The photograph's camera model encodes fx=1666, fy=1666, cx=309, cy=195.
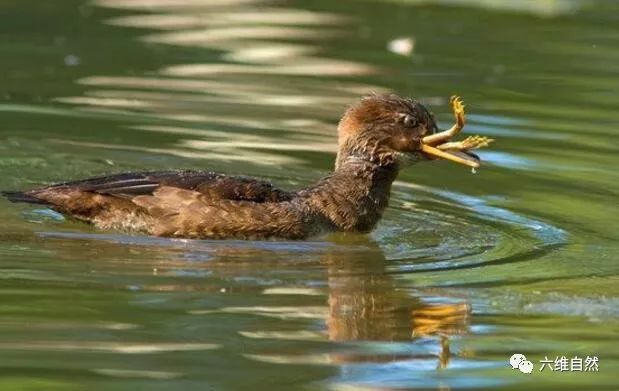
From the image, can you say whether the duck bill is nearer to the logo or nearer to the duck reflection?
the duck reflection

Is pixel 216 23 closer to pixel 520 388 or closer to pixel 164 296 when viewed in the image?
pixel 164 296

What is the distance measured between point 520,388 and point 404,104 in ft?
11.6

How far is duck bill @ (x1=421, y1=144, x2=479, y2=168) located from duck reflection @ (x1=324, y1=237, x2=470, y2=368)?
108 centimetres

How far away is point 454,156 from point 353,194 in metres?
0.67

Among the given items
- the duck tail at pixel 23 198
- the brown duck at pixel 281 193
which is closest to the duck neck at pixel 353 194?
the brown duck at pixel 281 193

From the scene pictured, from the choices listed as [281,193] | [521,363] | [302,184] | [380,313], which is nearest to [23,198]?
[281,193]

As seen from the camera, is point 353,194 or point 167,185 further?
point 353,194

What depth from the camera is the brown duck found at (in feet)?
31.8

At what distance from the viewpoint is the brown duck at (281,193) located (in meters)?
9.68

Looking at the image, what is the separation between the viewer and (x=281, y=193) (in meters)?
9.99

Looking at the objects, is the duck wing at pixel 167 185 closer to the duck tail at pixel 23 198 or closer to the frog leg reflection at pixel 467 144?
the duck tail at pixel 23 198

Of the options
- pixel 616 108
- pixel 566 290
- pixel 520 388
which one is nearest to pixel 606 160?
pixel 616 108

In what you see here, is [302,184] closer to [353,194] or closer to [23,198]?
[353,194]

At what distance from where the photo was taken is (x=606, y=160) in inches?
480
